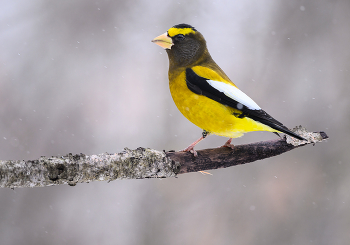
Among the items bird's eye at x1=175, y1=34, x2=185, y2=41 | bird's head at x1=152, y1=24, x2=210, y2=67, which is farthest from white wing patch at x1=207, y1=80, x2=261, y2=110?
bird's eye at x1=175, y1=34, x2=185, y2=41

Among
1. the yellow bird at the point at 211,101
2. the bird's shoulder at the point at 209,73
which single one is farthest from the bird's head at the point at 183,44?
the bird's shoulder at the point at 209,73

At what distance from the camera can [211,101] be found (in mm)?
2146

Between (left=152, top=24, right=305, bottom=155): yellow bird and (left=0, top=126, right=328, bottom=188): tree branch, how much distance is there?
181 millimetres

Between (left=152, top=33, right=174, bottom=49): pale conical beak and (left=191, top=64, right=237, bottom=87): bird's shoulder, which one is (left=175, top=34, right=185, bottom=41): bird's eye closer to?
(left=152, top=33, right=174, bottom=49): pale conical beak

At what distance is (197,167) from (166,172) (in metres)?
0.29

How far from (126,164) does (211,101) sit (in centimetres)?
77

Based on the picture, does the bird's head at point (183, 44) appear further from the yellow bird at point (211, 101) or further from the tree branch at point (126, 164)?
the tree branch at point (126, 164)

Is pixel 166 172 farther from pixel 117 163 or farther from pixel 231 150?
pixel 231 150

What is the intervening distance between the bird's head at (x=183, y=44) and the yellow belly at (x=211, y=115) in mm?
240

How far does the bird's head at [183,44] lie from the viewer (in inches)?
90.4

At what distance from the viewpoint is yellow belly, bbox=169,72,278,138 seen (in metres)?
2.14

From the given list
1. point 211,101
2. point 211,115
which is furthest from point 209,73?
point 211,115

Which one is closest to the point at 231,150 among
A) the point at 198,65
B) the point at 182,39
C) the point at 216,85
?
the point at 216,85

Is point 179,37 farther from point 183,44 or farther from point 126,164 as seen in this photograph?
point 126,164
